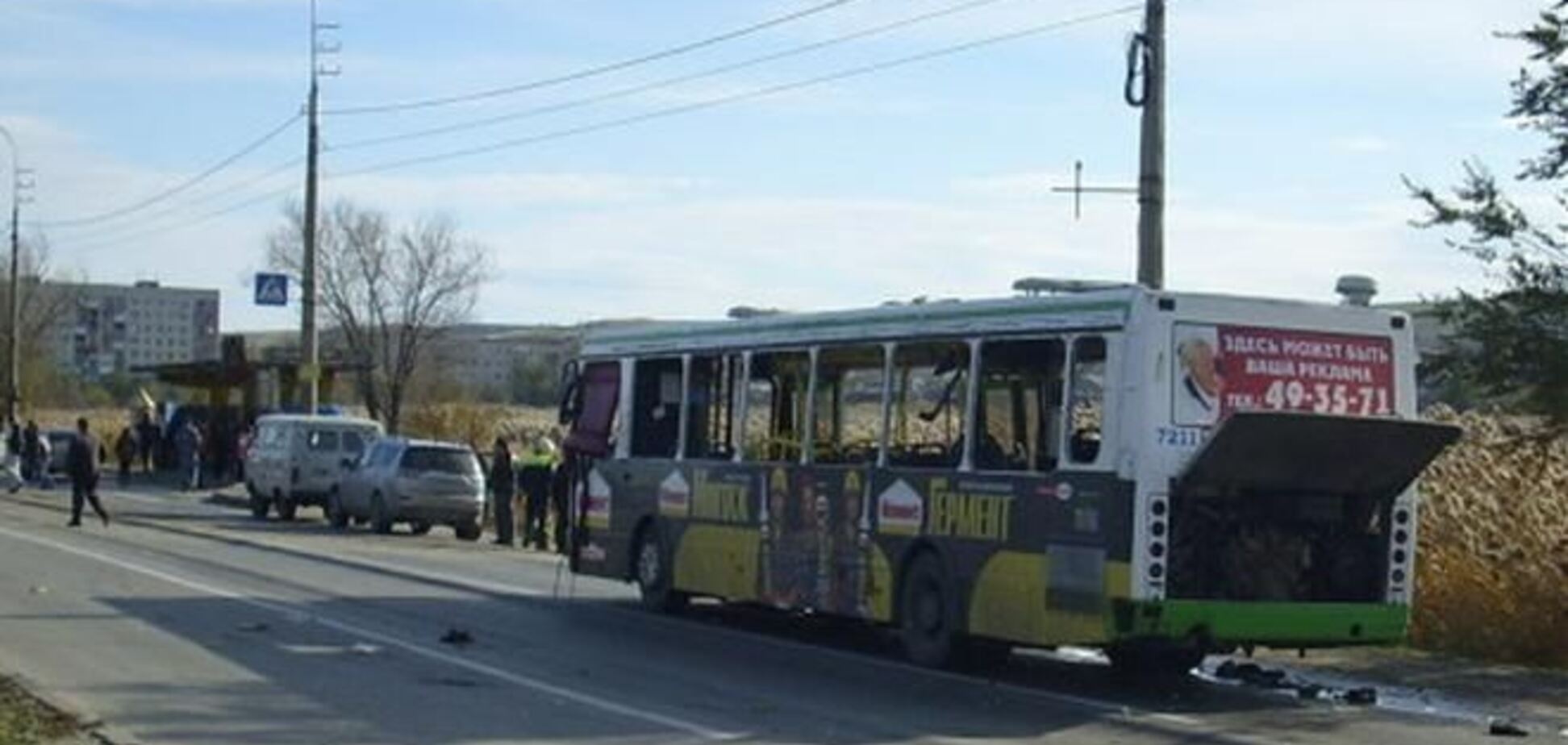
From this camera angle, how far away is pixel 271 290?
57.4 m

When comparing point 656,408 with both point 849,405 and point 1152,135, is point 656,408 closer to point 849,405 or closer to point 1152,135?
point 849,405

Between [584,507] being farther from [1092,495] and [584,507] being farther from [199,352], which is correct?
[199,352]

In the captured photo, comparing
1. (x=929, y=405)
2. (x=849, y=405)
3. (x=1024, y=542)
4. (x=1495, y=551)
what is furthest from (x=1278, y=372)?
(x=1495, y=551)

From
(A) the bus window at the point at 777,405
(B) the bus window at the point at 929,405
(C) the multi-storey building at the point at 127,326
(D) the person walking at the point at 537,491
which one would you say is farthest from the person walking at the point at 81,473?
(C) the multi-storey building at the point at 127,326

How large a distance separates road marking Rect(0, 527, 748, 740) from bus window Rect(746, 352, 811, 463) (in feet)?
12.0

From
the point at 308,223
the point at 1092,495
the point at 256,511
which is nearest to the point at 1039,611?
the point at 1092,495

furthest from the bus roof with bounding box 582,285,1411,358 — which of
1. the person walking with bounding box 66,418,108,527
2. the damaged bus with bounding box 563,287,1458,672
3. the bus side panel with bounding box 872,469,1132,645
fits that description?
the person walking with bounding box 66,418,108,527

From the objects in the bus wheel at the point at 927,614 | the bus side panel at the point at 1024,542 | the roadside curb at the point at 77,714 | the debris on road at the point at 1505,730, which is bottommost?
the roadside curb at the point at 77,714

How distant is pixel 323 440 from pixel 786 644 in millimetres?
26030

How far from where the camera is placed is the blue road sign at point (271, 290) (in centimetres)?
5709

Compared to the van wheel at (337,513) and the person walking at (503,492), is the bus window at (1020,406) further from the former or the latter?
the van wheel at (337,513)

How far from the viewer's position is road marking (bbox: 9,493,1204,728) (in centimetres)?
1730

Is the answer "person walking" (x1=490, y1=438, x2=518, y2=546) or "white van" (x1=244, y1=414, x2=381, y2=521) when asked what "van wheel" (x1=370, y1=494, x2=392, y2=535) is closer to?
"person walking" (x1=490, y1=438, x2=518, y2=546)

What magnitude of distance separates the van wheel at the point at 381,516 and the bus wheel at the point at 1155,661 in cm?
2415
